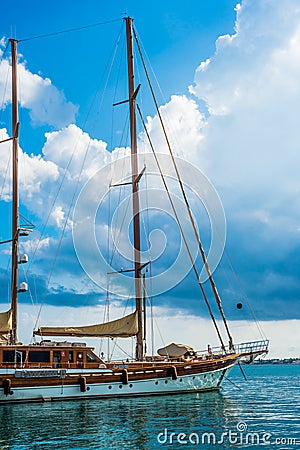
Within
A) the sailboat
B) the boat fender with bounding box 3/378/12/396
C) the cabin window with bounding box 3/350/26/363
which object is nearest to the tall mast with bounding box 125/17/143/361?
the sailboat

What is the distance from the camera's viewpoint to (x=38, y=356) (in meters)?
40.2

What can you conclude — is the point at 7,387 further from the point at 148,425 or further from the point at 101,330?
the point at 148,425

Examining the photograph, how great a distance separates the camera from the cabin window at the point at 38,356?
39.9 m

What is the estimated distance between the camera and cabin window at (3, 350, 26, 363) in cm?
3891

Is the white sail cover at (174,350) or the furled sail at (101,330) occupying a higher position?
the furled sail at (101,330)

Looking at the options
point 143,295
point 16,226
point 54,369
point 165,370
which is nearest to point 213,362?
point 165,370

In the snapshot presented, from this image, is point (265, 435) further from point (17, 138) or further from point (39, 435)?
point (17, 138)

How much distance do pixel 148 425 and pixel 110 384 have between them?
1098cm

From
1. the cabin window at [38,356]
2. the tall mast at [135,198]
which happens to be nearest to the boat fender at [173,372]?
the tall mast at [135,198]

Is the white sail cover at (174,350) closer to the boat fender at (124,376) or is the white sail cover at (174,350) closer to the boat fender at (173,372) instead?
the boat fender at (173,372)

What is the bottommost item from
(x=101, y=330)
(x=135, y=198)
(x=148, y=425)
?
(x=148, y=425)

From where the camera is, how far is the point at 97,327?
142ft

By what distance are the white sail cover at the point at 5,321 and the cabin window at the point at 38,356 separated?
371 cm

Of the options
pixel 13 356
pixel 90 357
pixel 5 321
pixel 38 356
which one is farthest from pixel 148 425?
pixel 5 321
